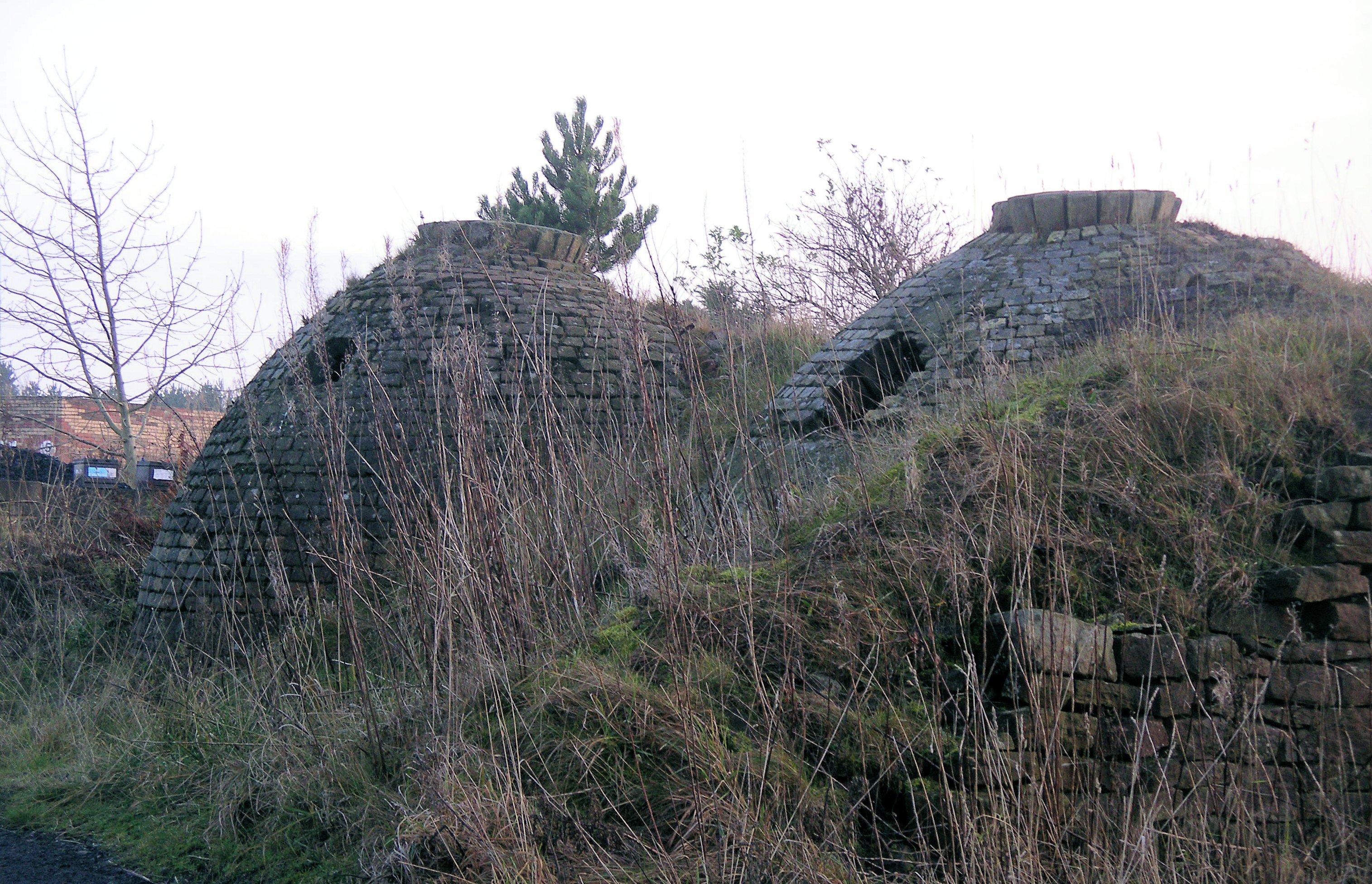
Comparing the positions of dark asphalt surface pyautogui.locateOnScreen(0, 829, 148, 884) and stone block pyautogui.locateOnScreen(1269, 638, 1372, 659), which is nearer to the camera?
stone block pyautogui.locateOnScreen(1269, 638, 1372, 659)

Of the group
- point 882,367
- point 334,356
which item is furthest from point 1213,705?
point 334,356

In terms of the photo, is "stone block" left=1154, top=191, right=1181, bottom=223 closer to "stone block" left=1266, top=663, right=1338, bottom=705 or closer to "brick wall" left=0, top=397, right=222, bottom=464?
"stone block" left=1266, top=663, right=1338, bottom=705

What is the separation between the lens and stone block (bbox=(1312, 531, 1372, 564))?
11.1 feet

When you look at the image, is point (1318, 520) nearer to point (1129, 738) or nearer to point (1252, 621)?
point (1252, 621)

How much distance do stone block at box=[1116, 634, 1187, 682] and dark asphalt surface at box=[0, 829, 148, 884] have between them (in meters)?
3.88

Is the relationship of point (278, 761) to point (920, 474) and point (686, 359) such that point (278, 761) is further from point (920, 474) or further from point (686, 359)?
point (920, 474)

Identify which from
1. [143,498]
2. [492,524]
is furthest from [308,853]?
[143,498]

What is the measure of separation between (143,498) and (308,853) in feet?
27.1

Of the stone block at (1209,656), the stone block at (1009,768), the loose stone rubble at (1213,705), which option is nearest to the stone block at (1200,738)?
the loose stone rubble at (1213,705)

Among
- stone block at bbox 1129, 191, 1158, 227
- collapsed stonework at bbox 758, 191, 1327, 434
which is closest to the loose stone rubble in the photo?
collapsed stonework at bbox 758, 191, 1327, 434

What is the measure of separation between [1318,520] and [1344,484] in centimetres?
20

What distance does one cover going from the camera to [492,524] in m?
3.84

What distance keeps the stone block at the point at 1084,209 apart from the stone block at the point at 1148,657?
556 centimetres

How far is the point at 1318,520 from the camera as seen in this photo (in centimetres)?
347
